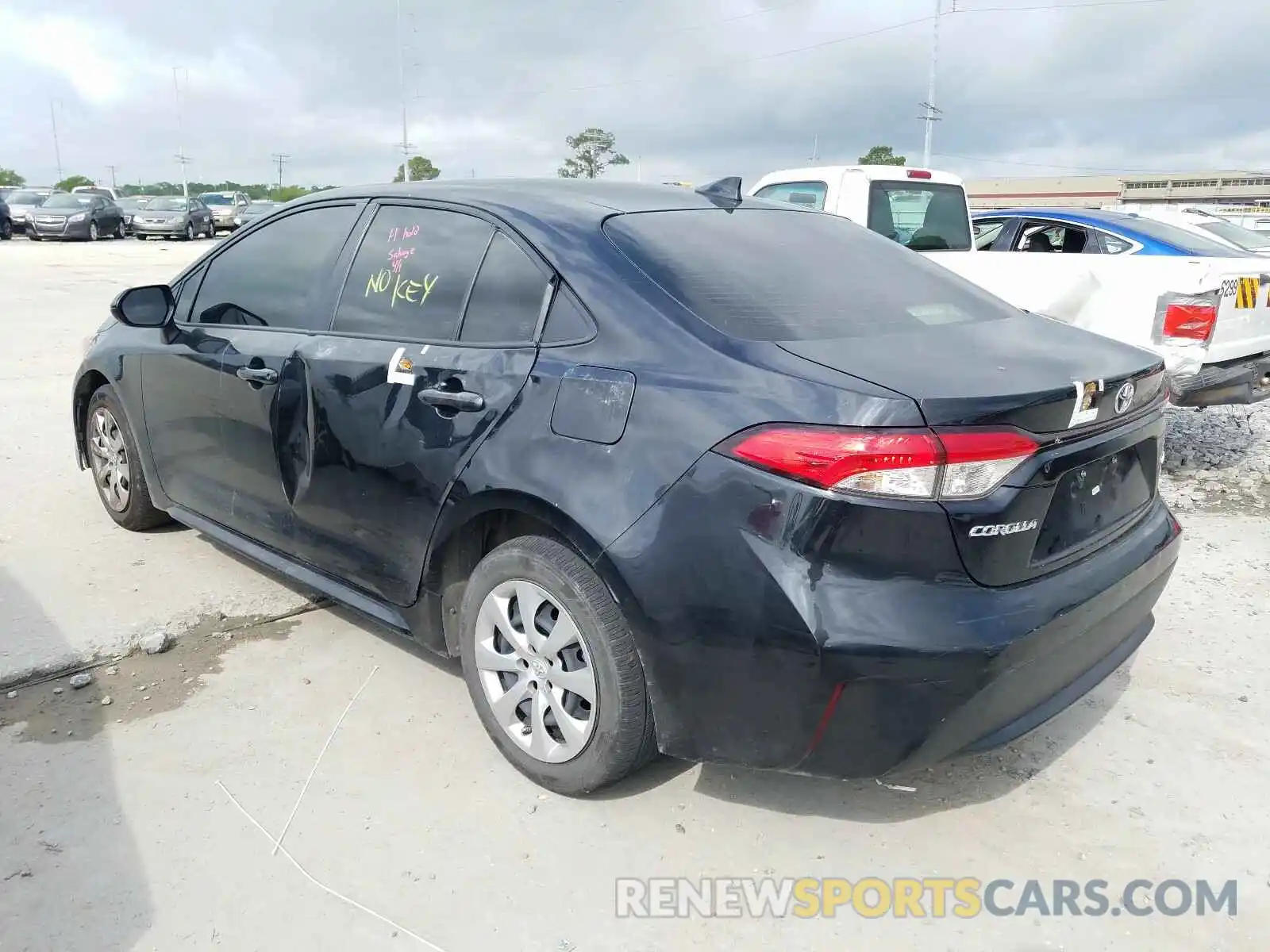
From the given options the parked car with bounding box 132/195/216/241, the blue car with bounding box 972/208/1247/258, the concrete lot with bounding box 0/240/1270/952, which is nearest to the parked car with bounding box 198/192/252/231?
the parked car with bounding box 132/195/216/241

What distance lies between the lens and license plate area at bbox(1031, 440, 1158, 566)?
93.9 inches

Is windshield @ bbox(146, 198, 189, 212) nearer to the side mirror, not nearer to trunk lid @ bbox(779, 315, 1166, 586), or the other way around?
the side mirror

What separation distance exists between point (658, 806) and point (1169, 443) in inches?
226

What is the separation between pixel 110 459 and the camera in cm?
473

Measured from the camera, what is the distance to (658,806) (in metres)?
2.78

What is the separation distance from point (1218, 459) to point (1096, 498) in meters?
4.82

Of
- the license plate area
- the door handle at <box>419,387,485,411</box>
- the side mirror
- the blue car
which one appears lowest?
the license plate area

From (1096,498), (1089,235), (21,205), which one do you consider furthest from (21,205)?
(1096,498)

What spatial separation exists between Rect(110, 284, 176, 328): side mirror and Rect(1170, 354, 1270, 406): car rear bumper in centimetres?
509

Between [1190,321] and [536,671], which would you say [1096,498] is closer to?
[536,671]

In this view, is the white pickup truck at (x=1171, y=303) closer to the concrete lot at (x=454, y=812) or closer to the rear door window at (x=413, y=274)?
the concrete lot at (x=454, y=812)

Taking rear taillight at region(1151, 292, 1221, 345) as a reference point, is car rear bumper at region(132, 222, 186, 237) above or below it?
above

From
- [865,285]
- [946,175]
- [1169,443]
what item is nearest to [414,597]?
[865,285]

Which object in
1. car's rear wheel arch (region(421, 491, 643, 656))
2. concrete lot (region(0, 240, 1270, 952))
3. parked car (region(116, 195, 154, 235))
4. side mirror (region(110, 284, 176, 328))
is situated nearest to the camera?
concrete lot (region(0, 240, 1270, 952))
